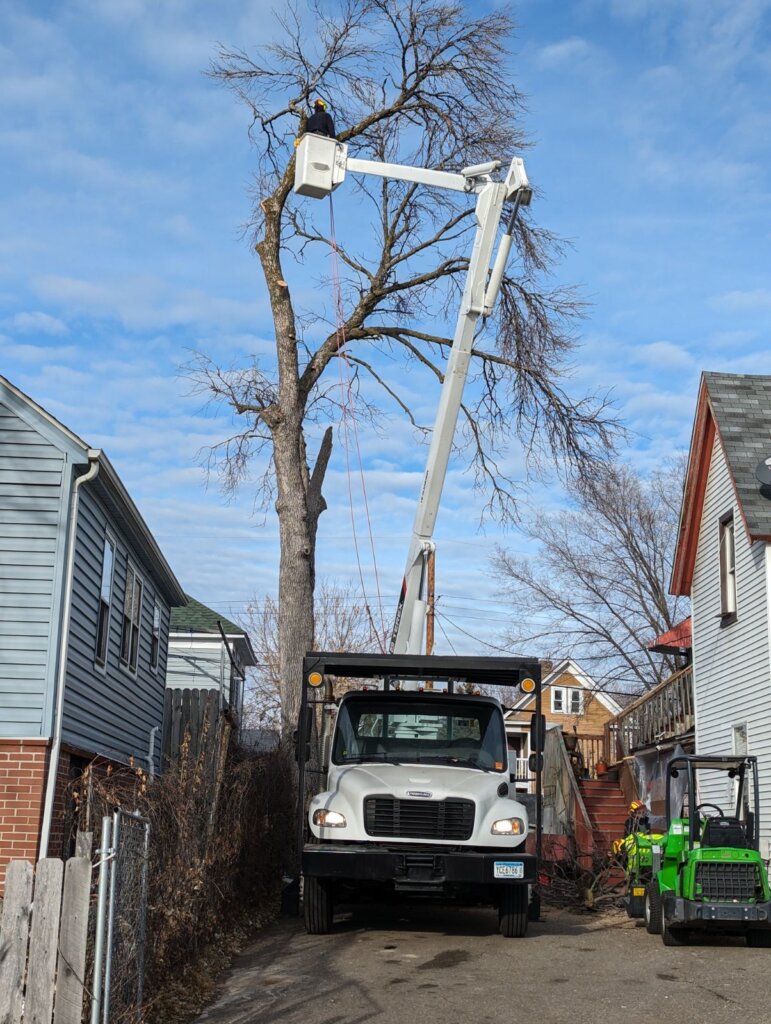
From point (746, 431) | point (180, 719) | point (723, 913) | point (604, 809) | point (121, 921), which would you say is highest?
point (746, 431)

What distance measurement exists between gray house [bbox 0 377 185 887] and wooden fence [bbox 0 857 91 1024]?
6664 millimetres

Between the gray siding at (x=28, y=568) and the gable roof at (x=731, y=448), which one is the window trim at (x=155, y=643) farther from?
the gable roof at (x=731, y=448)

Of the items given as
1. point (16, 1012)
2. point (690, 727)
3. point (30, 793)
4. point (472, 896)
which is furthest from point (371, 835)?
point (690, 727)

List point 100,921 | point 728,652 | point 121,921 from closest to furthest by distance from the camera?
point 100,921 < point 121,921 < point 728,652

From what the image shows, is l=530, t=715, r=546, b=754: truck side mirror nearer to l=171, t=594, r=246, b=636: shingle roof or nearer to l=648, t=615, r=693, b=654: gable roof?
l=648, t=615, r=693, b=654: gable roof

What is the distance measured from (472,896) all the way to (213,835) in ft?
9.02

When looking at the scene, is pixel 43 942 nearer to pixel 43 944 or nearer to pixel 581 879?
pixel 43 944

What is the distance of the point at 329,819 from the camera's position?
1110 centimetres

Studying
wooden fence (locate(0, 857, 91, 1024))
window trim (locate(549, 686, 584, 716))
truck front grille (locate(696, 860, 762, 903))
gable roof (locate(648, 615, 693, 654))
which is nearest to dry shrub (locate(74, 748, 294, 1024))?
wooden fence (locate(0, 857, 91, 1024))

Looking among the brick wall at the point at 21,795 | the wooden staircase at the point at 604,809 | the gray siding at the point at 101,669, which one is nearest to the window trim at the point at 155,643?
the gray siding at the point at 101,669

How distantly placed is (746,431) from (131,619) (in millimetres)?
10239

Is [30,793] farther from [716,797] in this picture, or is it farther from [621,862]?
[716,797]

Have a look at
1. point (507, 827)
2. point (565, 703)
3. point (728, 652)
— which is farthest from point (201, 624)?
point (565, 703)

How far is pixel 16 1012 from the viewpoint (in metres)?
5.32
